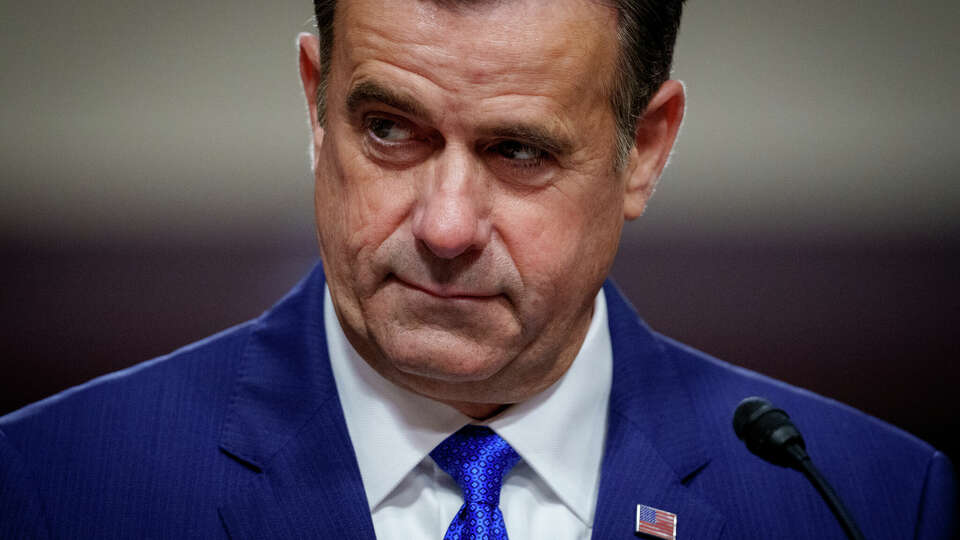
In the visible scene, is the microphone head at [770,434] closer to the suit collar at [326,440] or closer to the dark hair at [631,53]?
the suit collar at [326,440]

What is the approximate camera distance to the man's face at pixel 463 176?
162 centimetres

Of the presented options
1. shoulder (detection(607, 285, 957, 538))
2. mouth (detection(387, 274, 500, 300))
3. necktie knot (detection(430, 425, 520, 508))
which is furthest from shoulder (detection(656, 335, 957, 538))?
mouth (detection(387, 274, 500, 300))

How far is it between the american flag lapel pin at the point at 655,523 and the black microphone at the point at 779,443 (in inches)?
14.1

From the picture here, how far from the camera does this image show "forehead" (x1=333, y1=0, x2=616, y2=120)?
1612 millimetres

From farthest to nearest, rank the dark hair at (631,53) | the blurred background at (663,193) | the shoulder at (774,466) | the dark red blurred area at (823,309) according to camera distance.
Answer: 1. the dark red blurred area at (823,309)
2. the blurred background at (663,193)
3. the shoulder at (774,466)
4. the dark hair at (631,53)

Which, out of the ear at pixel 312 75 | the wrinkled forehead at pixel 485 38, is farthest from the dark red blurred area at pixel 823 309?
the wrinkled forehead at pixel 485 38

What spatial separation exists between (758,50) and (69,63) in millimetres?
1911

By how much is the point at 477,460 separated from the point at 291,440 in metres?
0.33

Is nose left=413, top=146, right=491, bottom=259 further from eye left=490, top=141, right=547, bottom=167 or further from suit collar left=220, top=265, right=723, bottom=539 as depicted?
suit collar left=220, top=265, right=723, bottom=539

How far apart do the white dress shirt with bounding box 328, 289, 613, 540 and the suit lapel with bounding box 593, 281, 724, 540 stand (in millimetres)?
57

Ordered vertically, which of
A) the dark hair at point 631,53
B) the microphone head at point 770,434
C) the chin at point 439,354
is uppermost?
the dark hair at point 631,53

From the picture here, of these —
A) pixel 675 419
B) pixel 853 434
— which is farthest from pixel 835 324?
pixel 675 419

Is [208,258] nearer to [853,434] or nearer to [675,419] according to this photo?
[675,419]

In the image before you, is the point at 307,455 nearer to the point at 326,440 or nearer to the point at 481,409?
the point at 326,440
